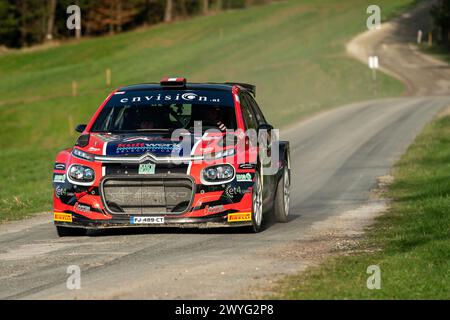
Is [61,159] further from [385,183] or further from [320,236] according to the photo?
[385,183]

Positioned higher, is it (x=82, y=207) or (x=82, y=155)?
(x=82, y=155)

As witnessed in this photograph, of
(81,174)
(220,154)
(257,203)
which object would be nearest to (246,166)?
(220,154)

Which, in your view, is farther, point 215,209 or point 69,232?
point 69,232

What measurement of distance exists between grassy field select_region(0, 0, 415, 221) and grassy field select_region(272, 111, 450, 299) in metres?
10.3

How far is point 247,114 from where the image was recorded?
44.2ft

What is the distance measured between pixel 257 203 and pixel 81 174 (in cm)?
199

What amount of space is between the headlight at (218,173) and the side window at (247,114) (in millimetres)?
1194

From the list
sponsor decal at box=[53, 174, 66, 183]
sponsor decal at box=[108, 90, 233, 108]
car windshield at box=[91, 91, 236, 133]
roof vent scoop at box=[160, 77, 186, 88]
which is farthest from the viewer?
roof vent scoop at box=[160, 77, 186, 88]

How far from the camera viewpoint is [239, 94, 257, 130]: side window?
43.3 feet

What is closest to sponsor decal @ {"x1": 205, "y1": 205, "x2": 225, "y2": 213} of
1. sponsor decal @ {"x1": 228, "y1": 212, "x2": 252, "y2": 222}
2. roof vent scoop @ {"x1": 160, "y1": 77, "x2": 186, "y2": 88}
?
sponsor decal @ {"x1": 228, "y1": 212, "x2": 252, "y2": 222}

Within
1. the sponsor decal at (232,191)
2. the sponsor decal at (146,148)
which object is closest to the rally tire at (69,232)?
the sponsor decal at (146,148)

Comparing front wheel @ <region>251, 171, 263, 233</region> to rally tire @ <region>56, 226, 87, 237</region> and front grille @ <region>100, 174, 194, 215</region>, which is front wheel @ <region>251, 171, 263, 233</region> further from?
rally tire @ <region>56, 226, 87, 237</region>

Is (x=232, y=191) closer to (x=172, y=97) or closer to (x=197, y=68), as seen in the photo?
(x=172, y=97)
